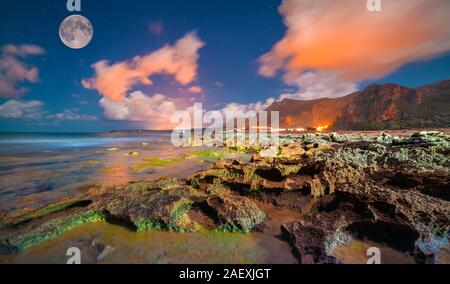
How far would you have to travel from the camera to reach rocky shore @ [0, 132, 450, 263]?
3.82 metres

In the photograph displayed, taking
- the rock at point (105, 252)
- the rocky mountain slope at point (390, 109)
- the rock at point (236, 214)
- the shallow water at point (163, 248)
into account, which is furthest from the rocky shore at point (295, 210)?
the rocky mountain slope at point (390, 109)

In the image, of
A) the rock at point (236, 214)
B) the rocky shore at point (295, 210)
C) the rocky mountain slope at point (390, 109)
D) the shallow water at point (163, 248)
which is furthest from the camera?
the rocky mountain slope at point (390, 109)

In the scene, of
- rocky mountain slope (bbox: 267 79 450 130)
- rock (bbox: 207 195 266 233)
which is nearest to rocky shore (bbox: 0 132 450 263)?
rock (bbox: 207 195 266 233)

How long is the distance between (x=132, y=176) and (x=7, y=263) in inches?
278

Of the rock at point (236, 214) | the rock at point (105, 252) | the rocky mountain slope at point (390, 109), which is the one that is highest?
the rocky mountain slope at point (390, 109)

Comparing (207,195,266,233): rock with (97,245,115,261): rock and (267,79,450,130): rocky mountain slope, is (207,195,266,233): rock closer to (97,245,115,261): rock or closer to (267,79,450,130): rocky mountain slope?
(97,245,115,261): rock

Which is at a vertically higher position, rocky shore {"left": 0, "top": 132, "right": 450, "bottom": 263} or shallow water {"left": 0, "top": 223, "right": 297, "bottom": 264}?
rocky shore {"left": 0, "top": 132, "right": 450, "bottom": 263}

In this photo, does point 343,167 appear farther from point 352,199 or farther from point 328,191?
point 352,199

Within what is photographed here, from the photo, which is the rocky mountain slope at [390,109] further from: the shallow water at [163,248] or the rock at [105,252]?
the rock at [105,252]

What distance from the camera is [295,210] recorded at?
540cm

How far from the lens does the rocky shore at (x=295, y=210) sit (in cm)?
382

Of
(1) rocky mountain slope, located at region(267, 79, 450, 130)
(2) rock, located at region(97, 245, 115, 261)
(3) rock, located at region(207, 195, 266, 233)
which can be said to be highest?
(1) rocky mountain slope, located at region(267, 79, 450, 130)

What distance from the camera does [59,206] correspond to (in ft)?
18.1
